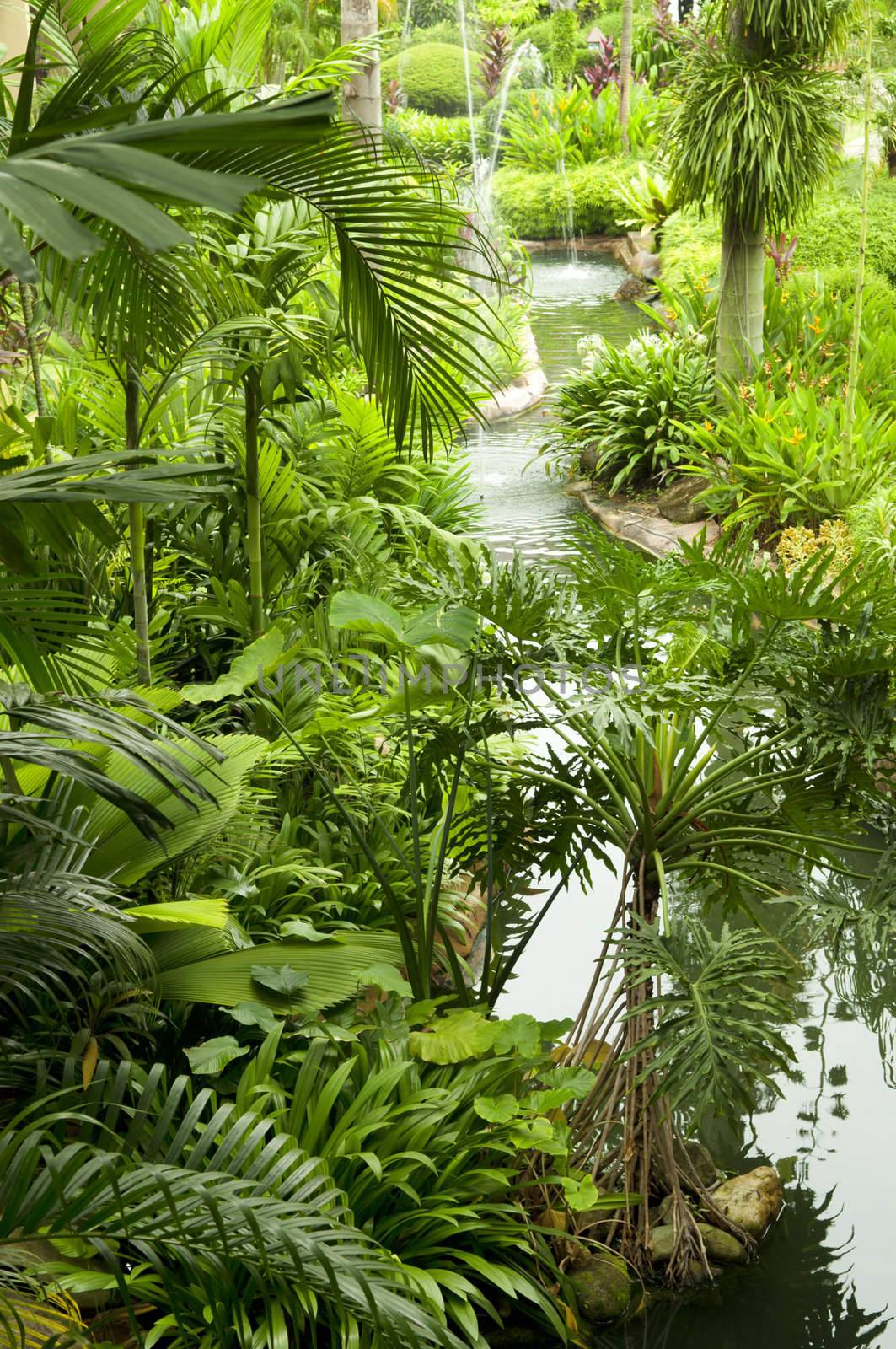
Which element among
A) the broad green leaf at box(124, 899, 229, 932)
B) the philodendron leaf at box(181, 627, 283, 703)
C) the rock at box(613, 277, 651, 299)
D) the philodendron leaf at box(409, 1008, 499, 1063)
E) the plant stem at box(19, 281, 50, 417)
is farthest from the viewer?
the rock at box(613, 277, 651, 299)

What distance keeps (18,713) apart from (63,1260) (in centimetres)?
99

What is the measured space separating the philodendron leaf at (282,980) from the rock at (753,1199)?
3.30 ft

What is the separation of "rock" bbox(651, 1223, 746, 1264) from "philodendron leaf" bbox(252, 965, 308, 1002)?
2.95ft

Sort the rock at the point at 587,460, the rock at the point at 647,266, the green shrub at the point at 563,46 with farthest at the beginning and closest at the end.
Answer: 1. the green shrub at the point at 563,46
2. the rock at the point at 647,266
3. the rock at the point at 587,460

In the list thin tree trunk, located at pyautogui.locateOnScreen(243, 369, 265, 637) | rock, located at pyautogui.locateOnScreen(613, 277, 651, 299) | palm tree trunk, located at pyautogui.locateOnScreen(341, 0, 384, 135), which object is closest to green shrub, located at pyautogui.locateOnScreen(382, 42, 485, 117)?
rock, located at pyautogui.locateOnScreen(613, 277, 651, 299)

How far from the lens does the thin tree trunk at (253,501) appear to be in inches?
147

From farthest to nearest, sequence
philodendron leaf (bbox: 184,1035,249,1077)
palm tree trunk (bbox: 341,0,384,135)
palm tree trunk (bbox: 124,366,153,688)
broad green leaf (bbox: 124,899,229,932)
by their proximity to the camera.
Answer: palm tree trunk (bbox: 341,0,384,135), palm tree trunk (bbox: 124,366,153,688), philodendron leaf (bbox: 184,1035,249,1077), broad green leaf (bbox: 124,899,229,932)

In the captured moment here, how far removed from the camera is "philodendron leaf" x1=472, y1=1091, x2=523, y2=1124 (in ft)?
8.02

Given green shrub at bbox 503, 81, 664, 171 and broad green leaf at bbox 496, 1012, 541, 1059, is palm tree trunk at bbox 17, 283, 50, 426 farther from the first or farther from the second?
green shrub at bbox 503, 81, 664, 171

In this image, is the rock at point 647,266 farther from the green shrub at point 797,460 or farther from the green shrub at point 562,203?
the green shrub at point 797,460

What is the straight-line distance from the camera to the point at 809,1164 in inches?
119

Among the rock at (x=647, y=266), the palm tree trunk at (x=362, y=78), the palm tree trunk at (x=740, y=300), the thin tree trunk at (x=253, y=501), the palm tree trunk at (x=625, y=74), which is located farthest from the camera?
the palm tree trunk at (x=625, y=74)

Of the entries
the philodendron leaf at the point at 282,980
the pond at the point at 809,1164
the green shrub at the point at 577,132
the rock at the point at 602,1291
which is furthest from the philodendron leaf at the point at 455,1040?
the green shrub at the point at 577,132

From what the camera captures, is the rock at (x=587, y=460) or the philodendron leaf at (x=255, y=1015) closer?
the philodendron leaf at (x=255, y=1015)
